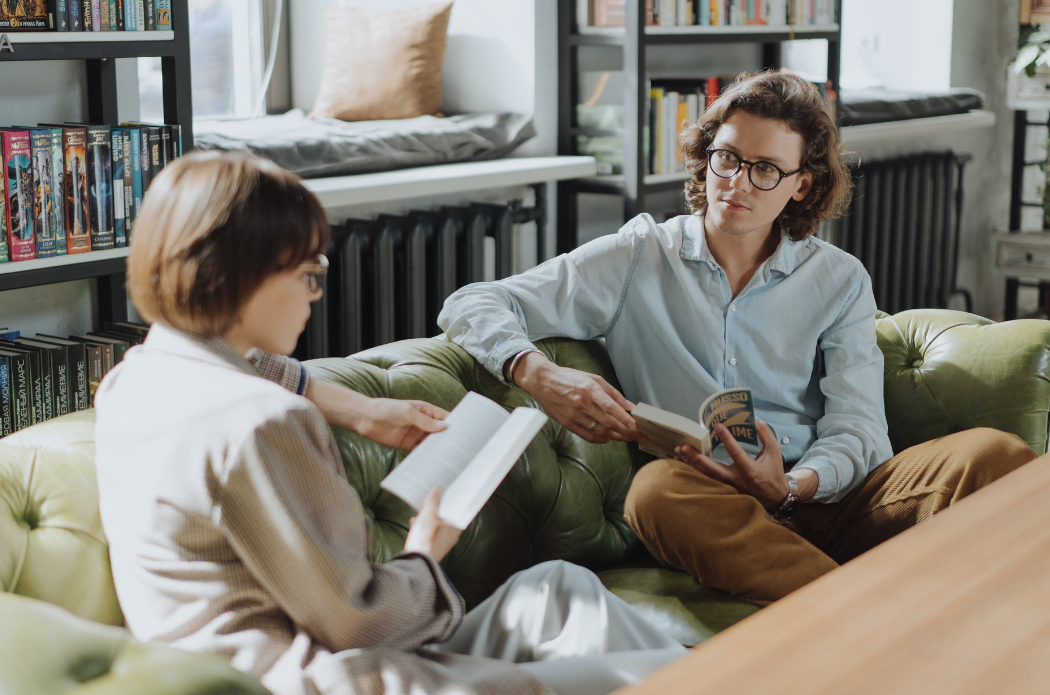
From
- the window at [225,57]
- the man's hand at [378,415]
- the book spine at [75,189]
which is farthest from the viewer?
the window at [225,57]

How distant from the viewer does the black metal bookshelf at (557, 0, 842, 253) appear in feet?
10.8

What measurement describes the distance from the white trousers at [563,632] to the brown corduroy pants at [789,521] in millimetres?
379

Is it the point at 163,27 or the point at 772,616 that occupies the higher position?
the point at 163,27

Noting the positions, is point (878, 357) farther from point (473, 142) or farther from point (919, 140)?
point (919, 140)

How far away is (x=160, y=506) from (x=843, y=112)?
3.58 metres

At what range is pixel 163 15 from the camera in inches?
89.3

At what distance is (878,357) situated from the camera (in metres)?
1.99

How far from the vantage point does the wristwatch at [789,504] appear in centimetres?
179

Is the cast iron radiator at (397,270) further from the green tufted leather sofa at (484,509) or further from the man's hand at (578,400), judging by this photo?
the man's hand at (578,400)

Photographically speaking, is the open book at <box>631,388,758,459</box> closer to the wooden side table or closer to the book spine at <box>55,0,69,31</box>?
the book spine at <box>55,0,69,31</box>

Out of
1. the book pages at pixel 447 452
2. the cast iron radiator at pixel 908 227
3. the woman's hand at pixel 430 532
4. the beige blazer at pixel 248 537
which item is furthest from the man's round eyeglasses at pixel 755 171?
the cast iron radiator at pixel 908 227

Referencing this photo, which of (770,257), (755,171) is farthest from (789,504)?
(755,171)

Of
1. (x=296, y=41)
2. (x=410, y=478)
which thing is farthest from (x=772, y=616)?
(x=296, y=41)

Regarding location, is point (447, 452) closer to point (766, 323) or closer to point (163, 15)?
point (766, 323)
